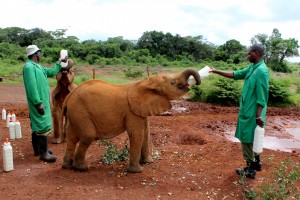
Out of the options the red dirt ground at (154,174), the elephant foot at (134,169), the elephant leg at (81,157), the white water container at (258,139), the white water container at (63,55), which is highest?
the white water container at (63,55)

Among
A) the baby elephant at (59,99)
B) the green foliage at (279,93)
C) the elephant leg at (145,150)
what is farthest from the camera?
the green foliage at (279,93)

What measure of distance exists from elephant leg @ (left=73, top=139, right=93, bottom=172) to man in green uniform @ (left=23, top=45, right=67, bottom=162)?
0.73m

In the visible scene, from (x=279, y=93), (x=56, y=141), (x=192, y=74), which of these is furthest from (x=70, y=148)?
(x=279, y=93)

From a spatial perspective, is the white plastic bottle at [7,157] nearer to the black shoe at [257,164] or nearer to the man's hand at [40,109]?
the man's hand at [40,109]

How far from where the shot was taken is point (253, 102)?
17.9ft

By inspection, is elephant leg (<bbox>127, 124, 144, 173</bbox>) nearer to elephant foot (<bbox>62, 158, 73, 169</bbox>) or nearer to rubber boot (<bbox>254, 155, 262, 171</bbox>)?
elephant foot (<bbox>62, 158, 73, 169</bbox>)

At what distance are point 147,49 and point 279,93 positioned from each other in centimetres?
2732

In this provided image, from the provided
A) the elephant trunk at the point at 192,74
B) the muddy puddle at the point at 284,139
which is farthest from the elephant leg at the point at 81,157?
the muddy puddle at the point at 284,139

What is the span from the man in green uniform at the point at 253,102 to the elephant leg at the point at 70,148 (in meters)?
2.66

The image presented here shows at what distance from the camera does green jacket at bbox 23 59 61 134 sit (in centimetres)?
604

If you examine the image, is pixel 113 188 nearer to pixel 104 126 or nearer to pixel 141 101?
pixel 104 126

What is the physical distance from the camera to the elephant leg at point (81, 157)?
228 inches

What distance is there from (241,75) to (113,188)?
9.05ft

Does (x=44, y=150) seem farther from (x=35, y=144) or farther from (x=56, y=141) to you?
(x=56, y=141)
